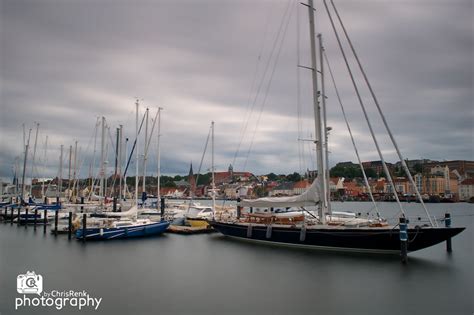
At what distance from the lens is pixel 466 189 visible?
15712 centimetres

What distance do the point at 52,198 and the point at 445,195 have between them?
144163 millimetres

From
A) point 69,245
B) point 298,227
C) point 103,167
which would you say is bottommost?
point 69,245

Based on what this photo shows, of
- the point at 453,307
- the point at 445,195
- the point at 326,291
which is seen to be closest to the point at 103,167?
the point at 326,291

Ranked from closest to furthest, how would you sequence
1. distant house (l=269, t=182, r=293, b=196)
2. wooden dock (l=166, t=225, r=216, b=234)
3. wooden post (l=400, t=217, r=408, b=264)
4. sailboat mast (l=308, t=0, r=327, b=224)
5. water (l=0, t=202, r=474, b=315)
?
water (l=0, t=202, r=474, b=315) → wooden post (l=400, t=217, r=408, b=264) → sailboat mast (l=308, t=0, r=327, b=224) → wooden dock (l=166, t=225, r=216, b=234) → distant house (l=269, t=182, r=293, b=196)

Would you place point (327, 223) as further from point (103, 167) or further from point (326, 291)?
point (103, 167)

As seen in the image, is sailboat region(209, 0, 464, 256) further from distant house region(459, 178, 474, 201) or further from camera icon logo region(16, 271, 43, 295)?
distant house region(459, 178, 474, 201)

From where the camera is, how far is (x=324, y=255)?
74.5 feet

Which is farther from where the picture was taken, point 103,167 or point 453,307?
point 103,167

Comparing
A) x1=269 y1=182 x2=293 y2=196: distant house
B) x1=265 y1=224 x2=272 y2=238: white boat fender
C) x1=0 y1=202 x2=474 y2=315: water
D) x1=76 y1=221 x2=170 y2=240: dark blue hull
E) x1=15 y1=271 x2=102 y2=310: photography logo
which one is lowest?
x1=15 y1=271 x2=102 y2=310: photography logo

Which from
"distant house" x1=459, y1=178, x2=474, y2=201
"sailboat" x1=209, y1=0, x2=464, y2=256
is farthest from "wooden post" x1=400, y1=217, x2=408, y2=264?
"distant house" x1=459, y1=178, x2=474, y2=201

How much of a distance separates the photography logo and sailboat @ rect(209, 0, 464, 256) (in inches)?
524

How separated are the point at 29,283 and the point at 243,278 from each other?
10.1 m

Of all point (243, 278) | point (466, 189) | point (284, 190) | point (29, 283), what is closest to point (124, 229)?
point (29, 283)

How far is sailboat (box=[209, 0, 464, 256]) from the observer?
65.3 ft
